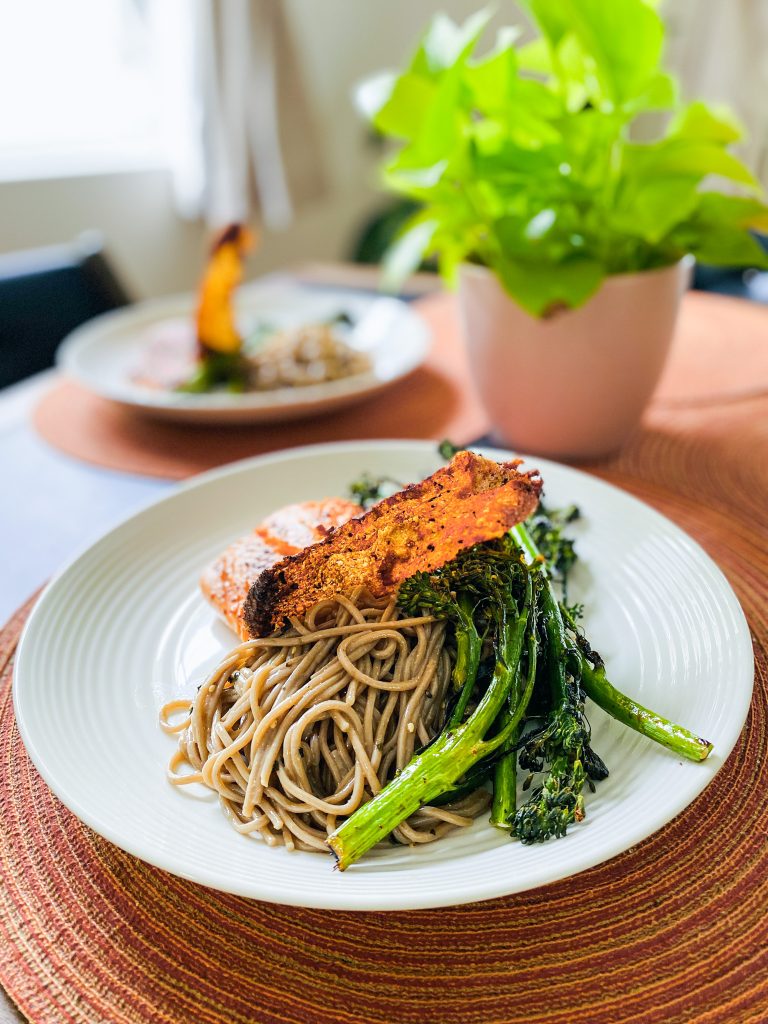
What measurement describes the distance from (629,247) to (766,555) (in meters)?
0.53

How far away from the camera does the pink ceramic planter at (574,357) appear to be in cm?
127

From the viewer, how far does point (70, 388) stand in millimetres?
1881

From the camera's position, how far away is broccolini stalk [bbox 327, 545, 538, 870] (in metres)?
0.67

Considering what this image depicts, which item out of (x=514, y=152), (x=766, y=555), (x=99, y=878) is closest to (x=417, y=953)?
(x=99, y=878)

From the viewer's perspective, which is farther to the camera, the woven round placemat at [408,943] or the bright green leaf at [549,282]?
the bright green leaf at [549,282]

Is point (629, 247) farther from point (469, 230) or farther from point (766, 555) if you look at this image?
point (766, 555)

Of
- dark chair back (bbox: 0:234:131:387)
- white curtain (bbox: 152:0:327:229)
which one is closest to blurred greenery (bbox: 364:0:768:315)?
dark chair back (bbox: 0:234:131:387)

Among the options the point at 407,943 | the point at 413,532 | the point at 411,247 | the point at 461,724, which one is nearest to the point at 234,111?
the point at 411,247

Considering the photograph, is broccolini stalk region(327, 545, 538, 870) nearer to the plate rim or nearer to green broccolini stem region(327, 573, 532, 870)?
green broccolini stem region(327, 573, 532, 870)

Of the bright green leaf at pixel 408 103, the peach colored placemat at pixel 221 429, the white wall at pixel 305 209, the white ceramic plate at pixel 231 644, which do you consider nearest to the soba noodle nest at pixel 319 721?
the white ceramic plate at pixel 231 644

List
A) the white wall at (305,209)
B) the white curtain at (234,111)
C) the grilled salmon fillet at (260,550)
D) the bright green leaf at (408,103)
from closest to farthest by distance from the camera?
1. the grilled salmon fillet at (260,550)
2. the bright green leaf at (408,103)
3. the white wall at (305,209)
4. the white curtain at (234,111)

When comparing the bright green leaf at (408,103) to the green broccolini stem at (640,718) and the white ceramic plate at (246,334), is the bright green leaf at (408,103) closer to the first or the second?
the white ceramic plate at (246,334)

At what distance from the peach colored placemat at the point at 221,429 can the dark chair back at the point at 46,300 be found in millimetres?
745

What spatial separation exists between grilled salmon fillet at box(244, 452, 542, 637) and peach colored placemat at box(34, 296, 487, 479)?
0.69 meters
